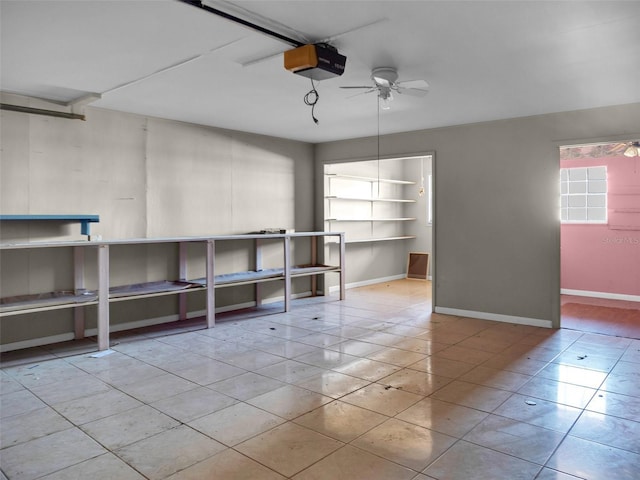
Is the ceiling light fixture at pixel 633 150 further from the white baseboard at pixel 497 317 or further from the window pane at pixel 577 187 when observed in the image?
the white baseboard at pixel 497 317

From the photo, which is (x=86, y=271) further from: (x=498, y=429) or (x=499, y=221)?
(x=499, y=221)

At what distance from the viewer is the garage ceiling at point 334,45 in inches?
110

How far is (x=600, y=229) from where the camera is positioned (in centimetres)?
737

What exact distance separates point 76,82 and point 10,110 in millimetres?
880

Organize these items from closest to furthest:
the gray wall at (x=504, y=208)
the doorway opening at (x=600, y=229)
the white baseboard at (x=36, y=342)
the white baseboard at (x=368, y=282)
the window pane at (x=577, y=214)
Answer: the white baseboard at (x=36, y=342) → the gray wall at (x=504, y=208) → the doorway opening at (x=600, y=229) → the window pane at (x=577, y=214) → the white baseboard at (x=368, y=282)

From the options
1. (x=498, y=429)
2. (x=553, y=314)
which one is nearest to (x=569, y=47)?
(x=498, y=429)

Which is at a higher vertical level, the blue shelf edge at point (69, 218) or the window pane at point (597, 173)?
the window pane at point (597, 173)

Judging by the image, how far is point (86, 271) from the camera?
16.6 ft

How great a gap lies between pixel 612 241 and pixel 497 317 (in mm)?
2891

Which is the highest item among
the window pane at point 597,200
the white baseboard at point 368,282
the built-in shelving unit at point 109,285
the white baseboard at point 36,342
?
the window pane at point 597,200

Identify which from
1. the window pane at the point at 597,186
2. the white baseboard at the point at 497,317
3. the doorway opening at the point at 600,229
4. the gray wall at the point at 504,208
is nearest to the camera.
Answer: the gray wall at the point at 504,208

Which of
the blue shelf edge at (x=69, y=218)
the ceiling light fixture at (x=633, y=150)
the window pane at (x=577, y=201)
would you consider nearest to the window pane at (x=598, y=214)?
the window pane at (x=577, y=201)

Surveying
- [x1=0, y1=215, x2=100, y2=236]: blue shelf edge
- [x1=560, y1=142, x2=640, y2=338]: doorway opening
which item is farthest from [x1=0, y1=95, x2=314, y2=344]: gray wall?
[x1=560, y1=142, x2=640, y2=338]: doorway opening

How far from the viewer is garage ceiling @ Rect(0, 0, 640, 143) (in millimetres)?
2785
